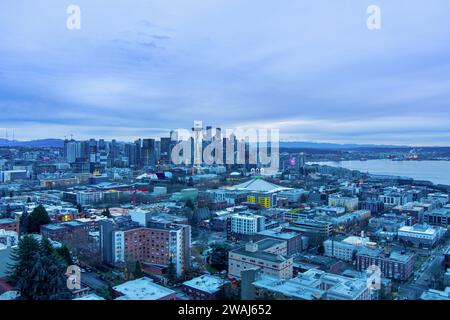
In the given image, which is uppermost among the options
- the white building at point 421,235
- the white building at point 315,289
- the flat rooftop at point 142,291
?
the white building at point 315,289

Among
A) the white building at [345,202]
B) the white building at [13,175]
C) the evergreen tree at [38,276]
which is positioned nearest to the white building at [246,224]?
the evergreen tree at [38,276]

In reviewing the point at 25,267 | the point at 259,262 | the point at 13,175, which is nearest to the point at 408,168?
the point at 259,262

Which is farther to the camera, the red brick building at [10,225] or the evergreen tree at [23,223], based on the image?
the evergreen tree at [23,223]

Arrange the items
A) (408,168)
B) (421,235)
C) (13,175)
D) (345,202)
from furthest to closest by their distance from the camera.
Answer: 1. (408,168)
2. (13,175)
3. (345,202)
4. (421,235)

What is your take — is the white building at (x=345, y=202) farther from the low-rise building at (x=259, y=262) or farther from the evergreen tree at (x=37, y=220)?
the evergreen tree at (x=37, y=220)

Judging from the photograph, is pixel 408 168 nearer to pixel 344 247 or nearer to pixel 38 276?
pixel 344 247

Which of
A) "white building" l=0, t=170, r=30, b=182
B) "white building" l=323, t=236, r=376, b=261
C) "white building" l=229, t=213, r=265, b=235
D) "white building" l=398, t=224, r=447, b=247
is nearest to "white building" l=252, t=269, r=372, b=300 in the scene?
"white building" l=323, t=236, r=376, b=261
